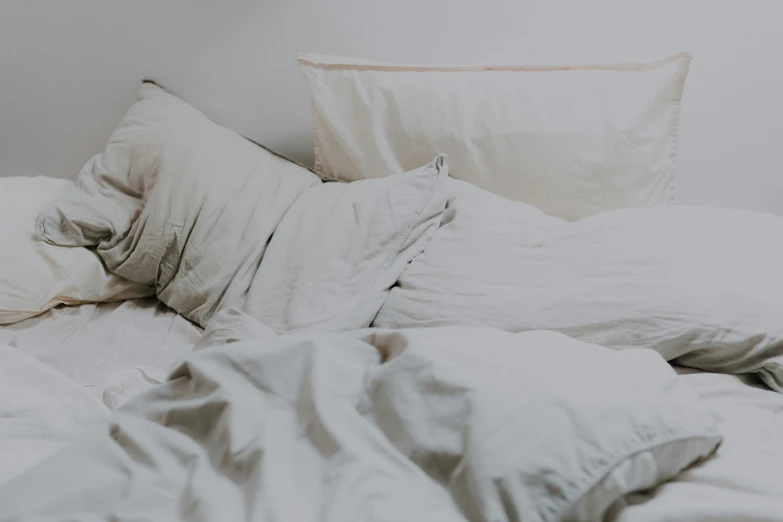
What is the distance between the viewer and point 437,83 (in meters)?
1.36

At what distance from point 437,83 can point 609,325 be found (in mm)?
657

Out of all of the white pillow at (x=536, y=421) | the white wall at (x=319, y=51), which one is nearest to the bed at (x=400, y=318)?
the white pillow at (x=536, y=421)

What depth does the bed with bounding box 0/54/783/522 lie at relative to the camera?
62cm

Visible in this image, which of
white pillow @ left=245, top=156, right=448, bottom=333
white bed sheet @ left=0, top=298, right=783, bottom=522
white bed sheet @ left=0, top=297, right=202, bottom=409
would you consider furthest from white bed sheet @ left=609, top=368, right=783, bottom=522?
white bed sheet @ left=0, top=297, right=202, bottom=409

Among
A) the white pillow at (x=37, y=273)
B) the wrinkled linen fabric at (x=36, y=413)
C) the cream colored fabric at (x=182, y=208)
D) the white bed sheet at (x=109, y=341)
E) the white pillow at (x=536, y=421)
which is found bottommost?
the white bed sheet at (x=109, y=341)

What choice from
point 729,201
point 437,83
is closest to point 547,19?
point 437,83

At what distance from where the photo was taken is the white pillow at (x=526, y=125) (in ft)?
4.14

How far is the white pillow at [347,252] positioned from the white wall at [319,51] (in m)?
0.47

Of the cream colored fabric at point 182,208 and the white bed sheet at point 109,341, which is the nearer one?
the white bed sheet at point 109,341

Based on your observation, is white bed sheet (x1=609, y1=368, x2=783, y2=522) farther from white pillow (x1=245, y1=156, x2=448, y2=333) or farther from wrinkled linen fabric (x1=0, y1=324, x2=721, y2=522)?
white pillow (x1=245, y1=156, x2=448, y2=333)

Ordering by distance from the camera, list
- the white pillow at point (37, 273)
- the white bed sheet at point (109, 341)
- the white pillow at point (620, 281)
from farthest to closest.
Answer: the white pillow at point (37, 273) → the white bed sheet at point (109, 341) → the white pillow at point (620, 281)

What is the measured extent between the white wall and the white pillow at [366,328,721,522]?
2.84ft

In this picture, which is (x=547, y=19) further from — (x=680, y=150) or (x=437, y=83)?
(x=680, y=150)

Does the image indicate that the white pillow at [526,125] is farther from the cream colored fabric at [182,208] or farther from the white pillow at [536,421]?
the white pillow at [536,421]
